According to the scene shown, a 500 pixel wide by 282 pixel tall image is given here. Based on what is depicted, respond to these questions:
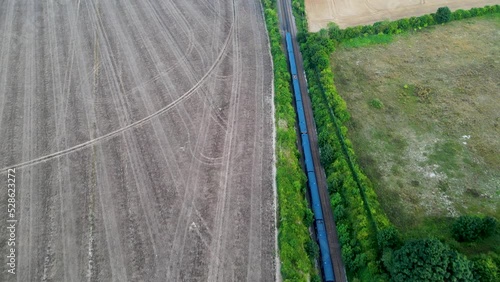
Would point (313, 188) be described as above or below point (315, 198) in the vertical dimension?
above

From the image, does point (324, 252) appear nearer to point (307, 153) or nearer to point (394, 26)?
point (307, 153)

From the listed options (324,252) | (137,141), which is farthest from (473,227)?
(137,141)

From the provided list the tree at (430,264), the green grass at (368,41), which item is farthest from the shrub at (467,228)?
the green grass at (368,41)

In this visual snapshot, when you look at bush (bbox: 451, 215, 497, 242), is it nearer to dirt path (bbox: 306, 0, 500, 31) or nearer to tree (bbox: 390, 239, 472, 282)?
tree (bbox: 390, 239, 472, 282)

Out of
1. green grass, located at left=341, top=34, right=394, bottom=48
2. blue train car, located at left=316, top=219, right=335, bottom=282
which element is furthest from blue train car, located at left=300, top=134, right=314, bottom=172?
green grass, located at left=341, top=34, right=394, bottom=48

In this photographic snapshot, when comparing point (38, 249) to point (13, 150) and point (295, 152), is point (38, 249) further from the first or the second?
point (295, 152)

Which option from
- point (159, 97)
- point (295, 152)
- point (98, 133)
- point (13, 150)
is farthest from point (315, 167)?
point (13, 150)

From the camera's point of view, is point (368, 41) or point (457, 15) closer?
point (368, 41)

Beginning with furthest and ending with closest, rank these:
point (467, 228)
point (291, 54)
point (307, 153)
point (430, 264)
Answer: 1. point (291, 54)
2. point (307, 153)
3. point (467, 228)
4. point (430, 264)
